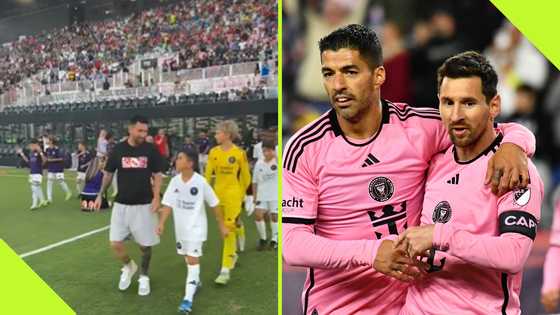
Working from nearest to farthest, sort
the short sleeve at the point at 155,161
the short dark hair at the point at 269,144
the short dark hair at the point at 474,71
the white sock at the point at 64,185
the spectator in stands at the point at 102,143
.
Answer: the short dark hair at the point at 474,71, the short dark hair at the point at 269,144, the short sleeve at the point at 155,161, the spectator in stands at the point at 102,143, the white sock at the point at 64,185

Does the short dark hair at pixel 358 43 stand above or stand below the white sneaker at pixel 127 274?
above

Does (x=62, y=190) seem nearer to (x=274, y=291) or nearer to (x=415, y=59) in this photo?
(x=274, y=291)

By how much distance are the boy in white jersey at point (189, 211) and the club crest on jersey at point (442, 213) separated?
979 millimetres

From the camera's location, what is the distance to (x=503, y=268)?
110 centimetres

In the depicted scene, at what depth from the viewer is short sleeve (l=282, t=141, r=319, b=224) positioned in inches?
53.8

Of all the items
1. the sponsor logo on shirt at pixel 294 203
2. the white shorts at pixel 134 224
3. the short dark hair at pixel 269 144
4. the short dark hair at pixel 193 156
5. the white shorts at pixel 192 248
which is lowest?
the white shorts at pixel 192 248

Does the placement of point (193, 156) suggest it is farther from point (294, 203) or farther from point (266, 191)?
point (294, 203)

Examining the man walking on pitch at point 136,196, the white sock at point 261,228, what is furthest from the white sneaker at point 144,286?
the white sock at point 261,228

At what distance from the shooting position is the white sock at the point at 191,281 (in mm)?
2051

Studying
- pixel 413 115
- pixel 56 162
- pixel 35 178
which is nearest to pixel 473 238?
pixel 413 115

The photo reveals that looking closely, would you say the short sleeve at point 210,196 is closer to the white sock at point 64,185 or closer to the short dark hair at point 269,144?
the short dark hair at point 269,144

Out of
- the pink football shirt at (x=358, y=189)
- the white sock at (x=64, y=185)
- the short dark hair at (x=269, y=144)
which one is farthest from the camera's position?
the white sock at (x=64, y=185)

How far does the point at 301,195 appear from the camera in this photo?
1.38 meters

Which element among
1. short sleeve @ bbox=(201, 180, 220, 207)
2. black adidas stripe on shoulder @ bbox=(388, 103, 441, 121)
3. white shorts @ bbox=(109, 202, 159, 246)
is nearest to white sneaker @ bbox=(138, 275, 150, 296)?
white shorts @ bbox=(109, 202, 159, 246)
